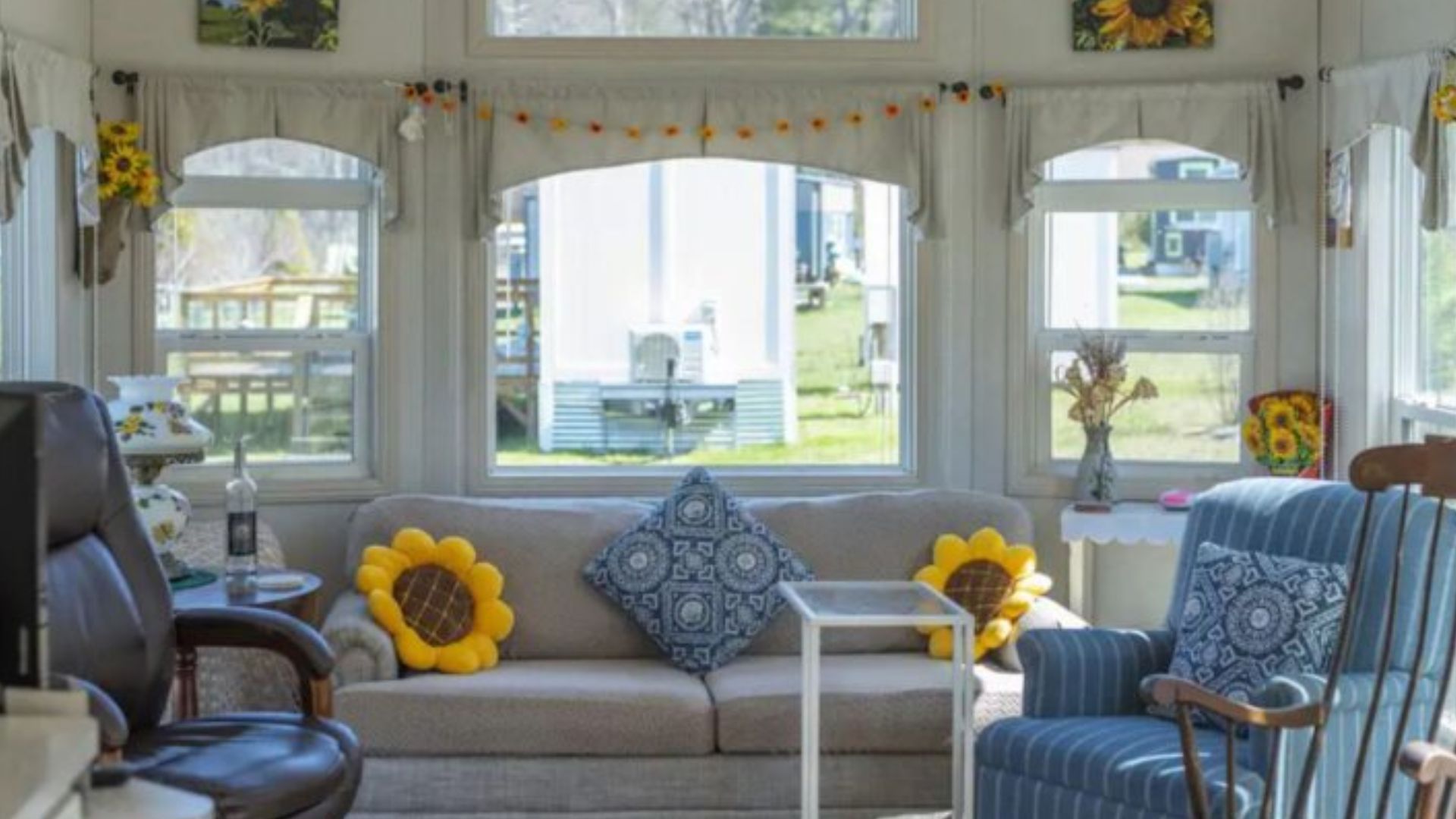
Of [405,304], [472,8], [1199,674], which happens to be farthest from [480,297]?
[1199,674]

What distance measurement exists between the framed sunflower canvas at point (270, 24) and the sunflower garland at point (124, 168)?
394 millimetres

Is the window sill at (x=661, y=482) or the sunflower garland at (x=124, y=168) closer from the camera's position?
the sunflower garland at (x=124, y=168)

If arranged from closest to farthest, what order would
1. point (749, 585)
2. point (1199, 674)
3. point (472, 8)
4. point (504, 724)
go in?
point (1199, 674) < point (504, 724) < point (749, 585) < point (472, 8)

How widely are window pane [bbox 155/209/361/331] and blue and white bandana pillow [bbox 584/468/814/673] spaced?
4.11ft

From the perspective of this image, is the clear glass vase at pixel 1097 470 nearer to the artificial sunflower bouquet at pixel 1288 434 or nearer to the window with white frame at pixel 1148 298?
the window with white frame at pixel 1148 298

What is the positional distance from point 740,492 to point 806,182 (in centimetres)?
97

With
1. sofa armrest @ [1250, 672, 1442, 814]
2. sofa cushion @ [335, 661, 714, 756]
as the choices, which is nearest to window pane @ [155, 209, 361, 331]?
sofa cushion @ [335, 661, 714, 756]

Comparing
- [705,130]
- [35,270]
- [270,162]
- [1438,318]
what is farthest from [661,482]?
[1438,318]

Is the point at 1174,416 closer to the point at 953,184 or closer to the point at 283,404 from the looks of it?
the point at 953,184

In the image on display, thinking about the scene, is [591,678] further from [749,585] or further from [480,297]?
[480,297]

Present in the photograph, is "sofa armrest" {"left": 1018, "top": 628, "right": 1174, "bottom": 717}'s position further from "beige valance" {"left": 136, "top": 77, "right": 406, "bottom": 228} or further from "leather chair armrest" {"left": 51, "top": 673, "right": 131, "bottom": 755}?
"beige valance" {"left": 136, "top": 77, "right": 406, "bottom": 228}

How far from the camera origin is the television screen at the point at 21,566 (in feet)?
6.23

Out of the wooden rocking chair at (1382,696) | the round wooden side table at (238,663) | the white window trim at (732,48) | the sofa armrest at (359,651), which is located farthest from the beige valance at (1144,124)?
the round wooden side table at (238,663)

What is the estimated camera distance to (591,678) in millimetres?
5105
